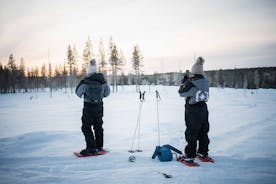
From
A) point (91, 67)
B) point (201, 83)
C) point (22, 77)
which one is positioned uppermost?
point (22, 77)

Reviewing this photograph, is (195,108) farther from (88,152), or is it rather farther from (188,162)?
(88,152)

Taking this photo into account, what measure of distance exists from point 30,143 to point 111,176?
3926 mm

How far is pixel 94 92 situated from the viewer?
534cm

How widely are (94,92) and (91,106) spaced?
39cm

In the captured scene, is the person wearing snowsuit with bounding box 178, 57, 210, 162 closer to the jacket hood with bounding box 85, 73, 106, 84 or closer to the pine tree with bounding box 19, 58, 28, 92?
the jacket hood with bounding box 85, 73, 106, 84

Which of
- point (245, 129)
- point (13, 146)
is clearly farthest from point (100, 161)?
point (245, 129)

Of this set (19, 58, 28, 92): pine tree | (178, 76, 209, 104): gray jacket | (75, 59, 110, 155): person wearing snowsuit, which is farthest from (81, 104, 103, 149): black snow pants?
(19, 58, 28, 92): pine tree

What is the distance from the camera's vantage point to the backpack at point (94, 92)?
17.4 ft

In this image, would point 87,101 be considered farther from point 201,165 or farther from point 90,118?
point 201,165

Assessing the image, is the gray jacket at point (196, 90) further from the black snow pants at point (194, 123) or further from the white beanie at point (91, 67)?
the white beanie at point (91, 67)

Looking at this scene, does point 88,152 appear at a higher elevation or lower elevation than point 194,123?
lower

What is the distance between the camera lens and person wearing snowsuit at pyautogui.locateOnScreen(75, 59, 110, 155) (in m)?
5.27

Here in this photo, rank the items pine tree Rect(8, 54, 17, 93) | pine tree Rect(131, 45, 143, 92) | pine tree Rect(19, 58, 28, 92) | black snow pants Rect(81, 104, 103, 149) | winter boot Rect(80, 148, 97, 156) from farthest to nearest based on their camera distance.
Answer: pine tree Rect(19, 58, 28, 92), pine tree Rect(8, 54, 17, 93), pine tree Rect(131, 45, 143, 92), black snow pants Rect(81, 104, 103, 149), winter boot Rect(80, 148, 97, 156)

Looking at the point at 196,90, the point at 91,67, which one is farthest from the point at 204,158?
the point at 91,67
